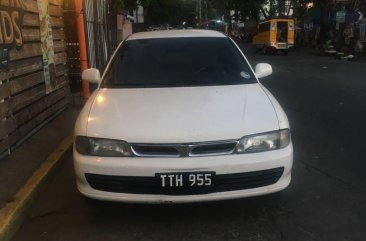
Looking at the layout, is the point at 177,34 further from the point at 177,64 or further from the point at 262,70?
the point at 262,70

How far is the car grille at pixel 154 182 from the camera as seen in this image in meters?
3.66

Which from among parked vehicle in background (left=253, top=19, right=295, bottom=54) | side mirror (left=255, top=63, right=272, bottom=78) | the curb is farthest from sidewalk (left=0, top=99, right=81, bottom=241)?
parked vehicle in background (left=253, top=19, right=295, bottom=54)

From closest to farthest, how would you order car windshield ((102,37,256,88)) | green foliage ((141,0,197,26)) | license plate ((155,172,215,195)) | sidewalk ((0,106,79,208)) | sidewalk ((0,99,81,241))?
license plate ((155,172,215,195)) < sidewalk ((0,99,81,241)) < sidewalk ((0,106,79,208)) < car windshield ((102,37,256,88)) < green foliage ((141,0,197,26))

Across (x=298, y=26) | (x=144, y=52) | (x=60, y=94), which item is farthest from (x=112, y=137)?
(x=298, y=26)

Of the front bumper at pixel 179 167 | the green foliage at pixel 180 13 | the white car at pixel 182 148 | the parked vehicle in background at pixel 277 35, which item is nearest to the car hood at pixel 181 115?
the white car at pixel 182 148

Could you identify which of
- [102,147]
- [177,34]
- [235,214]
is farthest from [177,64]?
[235,214]

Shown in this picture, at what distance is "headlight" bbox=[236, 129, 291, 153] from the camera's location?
3707 millimetres

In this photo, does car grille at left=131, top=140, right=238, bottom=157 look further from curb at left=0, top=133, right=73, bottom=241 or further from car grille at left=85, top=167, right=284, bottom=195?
curb at left=0, top=133, right=73, bottom=241

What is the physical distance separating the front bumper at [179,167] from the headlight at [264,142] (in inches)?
1.7

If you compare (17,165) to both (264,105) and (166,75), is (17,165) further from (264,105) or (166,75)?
(264,105)

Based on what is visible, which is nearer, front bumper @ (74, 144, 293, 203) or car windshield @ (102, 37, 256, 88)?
front bumper @ (74, 144, 293, 203)

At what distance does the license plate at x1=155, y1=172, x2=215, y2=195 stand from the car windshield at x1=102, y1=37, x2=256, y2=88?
140cm

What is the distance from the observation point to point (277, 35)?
1248 inches

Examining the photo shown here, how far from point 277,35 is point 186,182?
96.5ft
